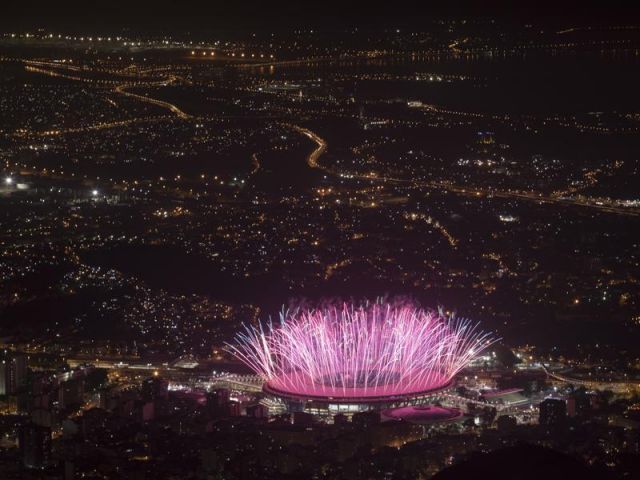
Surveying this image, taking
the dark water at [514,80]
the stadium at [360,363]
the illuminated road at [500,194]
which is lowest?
the stadium at [360,363]

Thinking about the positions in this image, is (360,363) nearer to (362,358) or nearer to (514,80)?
(362,358)

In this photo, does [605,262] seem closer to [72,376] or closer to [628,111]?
[72,376]

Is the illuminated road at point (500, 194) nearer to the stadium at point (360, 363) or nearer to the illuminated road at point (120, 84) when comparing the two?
the illuminated road at point (120, 84)

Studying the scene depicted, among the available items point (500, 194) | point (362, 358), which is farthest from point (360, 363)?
point (500, 194)

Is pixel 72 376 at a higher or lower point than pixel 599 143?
lower

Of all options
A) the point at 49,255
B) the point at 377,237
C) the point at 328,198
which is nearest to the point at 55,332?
the point at 49,255

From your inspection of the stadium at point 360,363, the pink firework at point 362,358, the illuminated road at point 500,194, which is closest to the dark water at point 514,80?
the illuminated road at point 500,194

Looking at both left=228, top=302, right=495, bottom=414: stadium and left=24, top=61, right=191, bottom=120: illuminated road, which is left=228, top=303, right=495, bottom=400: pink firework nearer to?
left=228, top=302, right=495, bottom=414: stadium
